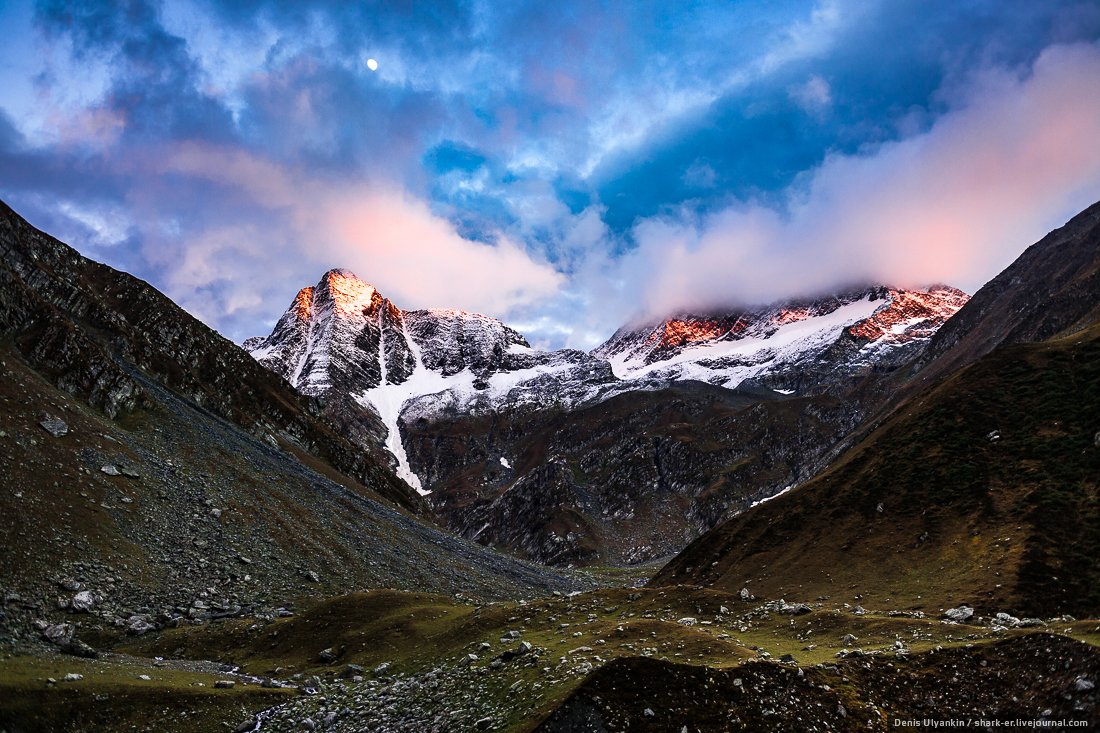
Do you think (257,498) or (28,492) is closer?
(28,492)

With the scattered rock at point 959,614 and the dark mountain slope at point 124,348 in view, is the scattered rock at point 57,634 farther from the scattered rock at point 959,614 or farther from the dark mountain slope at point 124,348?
the dark mountain slope at point 124,348

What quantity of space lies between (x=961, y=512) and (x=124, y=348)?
123m

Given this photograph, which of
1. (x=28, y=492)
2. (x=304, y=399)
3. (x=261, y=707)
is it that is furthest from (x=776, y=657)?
(x=304, y=399)

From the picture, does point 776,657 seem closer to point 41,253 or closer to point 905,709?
point 905,709

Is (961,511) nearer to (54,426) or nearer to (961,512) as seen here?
(961,512)

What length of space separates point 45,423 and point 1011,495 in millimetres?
89823

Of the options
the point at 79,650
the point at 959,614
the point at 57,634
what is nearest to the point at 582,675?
the point at 959,614

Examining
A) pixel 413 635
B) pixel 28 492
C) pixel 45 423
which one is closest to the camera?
pixel 413 635

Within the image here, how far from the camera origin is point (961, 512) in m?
56.0

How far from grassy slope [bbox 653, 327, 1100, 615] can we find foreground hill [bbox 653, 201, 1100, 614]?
0.15m

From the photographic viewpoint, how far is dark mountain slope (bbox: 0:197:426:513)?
7938 centimetres

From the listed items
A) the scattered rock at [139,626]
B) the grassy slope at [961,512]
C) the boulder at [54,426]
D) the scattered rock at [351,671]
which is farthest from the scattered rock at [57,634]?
the grassy slope at [961,512]

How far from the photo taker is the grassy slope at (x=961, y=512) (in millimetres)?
43406

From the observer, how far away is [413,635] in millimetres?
39469
